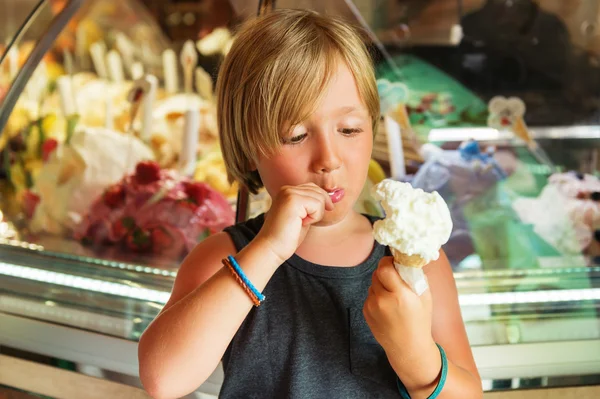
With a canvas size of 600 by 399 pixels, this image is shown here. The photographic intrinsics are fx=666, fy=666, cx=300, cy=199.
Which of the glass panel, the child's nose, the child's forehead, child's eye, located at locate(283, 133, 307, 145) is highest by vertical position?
the glass panel

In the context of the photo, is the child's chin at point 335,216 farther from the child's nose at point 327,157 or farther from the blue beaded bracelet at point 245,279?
the blue beaded bracelet at point 245,279

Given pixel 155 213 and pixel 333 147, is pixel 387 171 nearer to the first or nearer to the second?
pixel 155 213

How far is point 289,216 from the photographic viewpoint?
Result: 104 centimetres

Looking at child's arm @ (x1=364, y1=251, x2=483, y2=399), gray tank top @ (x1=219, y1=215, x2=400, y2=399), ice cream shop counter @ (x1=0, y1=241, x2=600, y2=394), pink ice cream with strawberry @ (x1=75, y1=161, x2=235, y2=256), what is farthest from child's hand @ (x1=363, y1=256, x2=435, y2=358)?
pink ice cream with strawberry @ (x1=75, y1=161, x2=235, y2=256)

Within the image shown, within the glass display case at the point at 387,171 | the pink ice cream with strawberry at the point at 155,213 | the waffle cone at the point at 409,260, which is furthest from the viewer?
the pink ice cream with strawberry at the point at 155,213

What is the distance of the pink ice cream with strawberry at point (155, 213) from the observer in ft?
6.22

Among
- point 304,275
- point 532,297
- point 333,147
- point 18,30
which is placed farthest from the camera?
point 18,30

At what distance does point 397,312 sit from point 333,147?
28cm

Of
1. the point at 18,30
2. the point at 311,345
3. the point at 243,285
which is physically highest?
the point at 18,30

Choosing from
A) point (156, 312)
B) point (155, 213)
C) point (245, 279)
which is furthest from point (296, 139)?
point (155, 213)

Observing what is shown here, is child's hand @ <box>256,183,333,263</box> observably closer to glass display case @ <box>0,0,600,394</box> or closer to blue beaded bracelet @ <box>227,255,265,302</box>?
blue beaded bracelet @ <box>227,255,265,302</box>

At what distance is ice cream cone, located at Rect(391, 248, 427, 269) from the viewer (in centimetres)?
98

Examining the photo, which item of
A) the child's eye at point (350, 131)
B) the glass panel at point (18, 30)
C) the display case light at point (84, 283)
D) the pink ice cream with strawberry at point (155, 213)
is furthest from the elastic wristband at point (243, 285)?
the glass panel at point (18, 30)

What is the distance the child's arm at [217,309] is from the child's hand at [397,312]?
0.14 m
